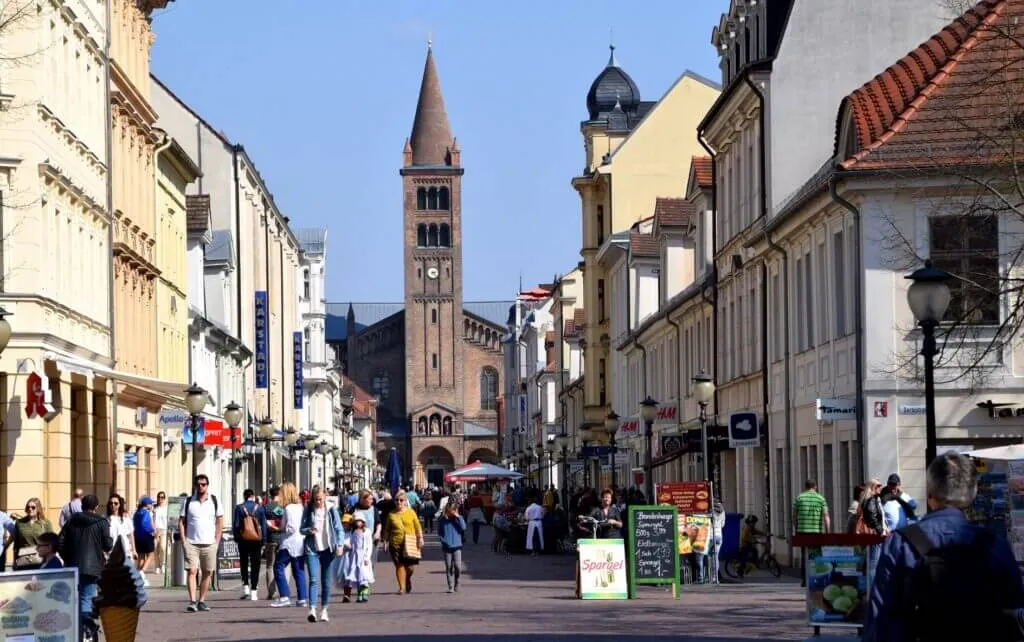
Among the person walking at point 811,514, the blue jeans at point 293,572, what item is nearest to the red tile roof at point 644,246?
the person walking at point 811,514

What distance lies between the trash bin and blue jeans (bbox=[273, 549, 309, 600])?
525cm

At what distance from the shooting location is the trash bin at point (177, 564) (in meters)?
31.6

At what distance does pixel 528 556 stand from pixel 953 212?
2078 cm

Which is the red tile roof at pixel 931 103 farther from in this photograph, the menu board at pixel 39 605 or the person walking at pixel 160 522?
the menu board at pixel 39 605

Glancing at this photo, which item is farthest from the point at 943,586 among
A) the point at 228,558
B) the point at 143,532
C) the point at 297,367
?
the point at 297,367

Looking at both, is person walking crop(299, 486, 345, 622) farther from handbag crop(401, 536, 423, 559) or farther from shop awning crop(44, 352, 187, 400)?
shop awning crop(44, 352, 187, 400)

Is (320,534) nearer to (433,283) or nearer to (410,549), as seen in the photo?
(410,549)

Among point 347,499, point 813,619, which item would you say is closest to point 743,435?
point 813,619

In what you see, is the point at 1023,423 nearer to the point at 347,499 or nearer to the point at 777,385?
the point at 777,385

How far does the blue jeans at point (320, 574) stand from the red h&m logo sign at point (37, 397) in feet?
18.6

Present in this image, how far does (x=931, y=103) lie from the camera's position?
29.5m

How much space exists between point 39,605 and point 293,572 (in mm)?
11554

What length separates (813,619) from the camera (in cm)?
1750

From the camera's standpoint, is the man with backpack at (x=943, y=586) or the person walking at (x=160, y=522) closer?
the man with backpack at (x=943, y=586)
